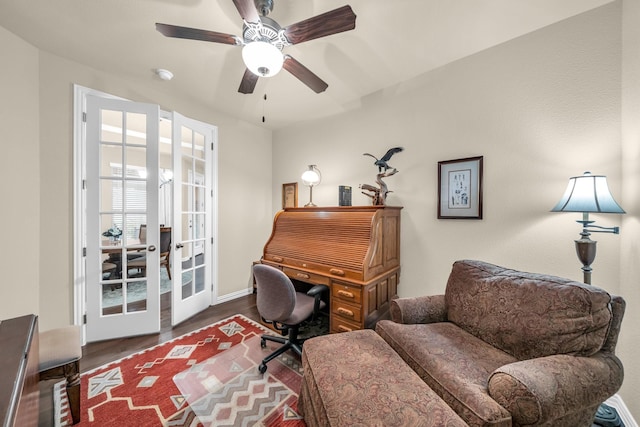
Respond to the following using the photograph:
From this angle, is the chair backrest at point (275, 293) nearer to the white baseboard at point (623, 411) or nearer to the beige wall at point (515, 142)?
the beige wall at point (515, 142)

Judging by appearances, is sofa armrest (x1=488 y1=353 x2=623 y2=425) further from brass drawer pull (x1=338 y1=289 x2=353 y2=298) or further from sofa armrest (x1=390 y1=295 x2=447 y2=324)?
brass drawer pull (x1=338 y1=289 x2=353 y2=298)

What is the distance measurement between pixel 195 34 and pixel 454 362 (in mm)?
2438

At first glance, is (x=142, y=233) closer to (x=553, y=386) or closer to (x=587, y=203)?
(x=553, y=386)

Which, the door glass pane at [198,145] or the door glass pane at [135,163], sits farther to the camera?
the door glass pane at [198,145]

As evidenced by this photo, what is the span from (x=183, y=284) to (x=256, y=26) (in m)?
2.87

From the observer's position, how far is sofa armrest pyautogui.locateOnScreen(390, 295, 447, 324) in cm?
178

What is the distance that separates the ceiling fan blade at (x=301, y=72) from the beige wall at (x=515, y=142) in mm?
1099

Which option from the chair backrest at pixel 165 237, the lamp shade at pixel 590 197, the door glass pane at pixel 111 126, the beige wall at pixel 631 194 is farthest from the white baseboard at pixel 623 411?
the chair backrest at pixel 165 237

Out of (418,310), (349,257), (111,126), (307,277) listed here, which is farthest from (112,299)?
(418,310)

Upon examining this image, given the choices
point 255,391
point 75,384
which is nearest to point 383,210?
point 255,391

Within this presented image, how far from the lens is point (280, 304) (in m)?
1.88

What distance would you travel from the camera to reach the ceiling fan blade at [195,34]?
1.34 metres

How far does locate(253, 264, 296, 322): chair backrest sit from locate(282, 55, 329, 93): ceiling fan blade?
1.52m

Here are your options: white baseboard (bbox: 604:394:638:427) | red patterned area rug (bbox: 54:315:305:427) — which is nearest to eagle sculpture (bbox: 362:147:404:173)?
red patterned area rug (bbox: 54:315:305:427)
